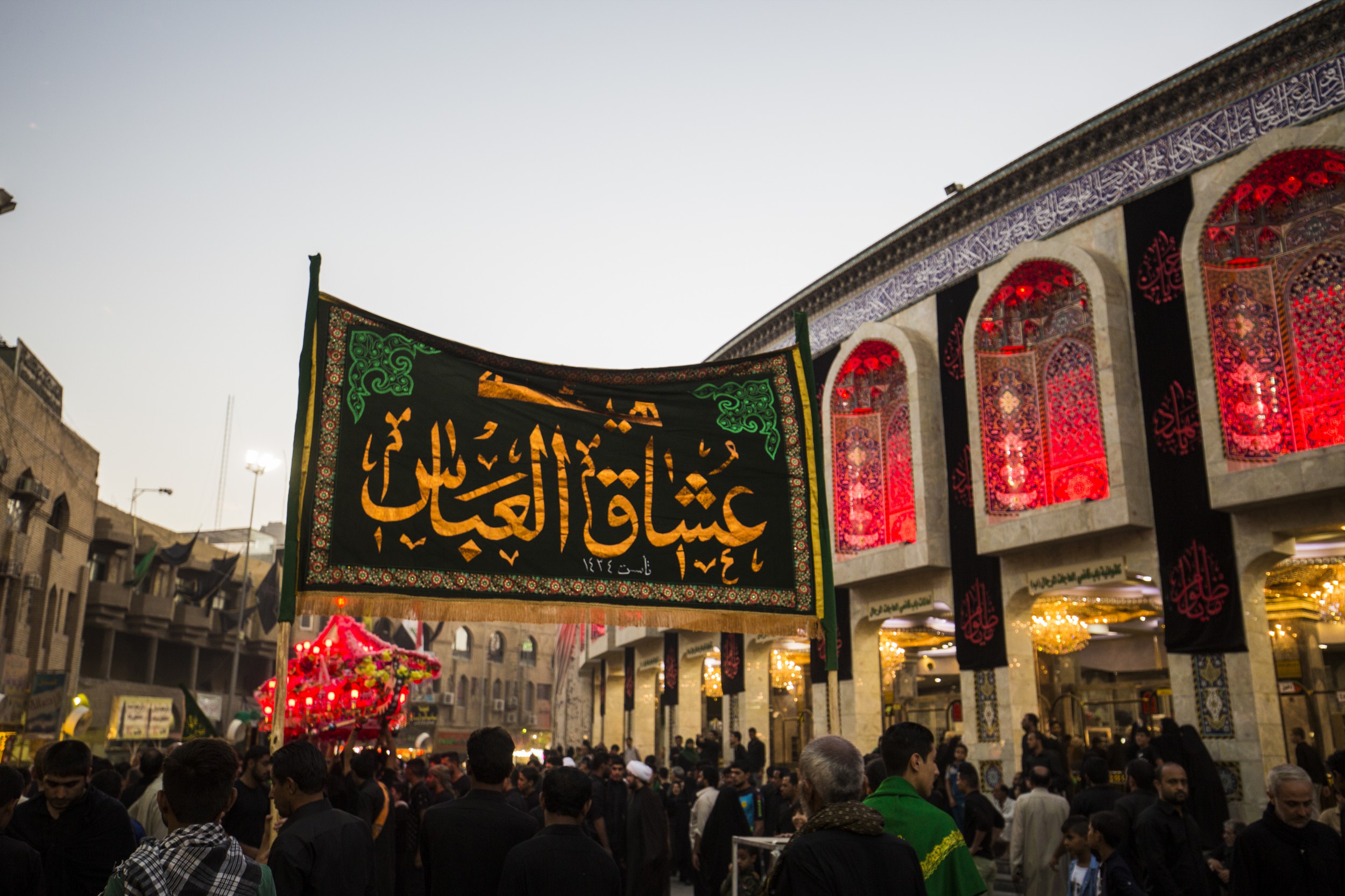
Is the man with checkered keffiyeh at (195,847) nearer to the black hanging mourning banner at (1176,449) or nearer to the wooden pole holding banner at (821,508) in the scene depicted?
the wooden pole holding banner at (821,508)

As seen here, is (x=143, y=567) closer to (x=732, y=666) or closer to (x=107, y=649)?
(x=107, y=649)

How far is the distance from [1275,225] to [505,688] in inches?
1671

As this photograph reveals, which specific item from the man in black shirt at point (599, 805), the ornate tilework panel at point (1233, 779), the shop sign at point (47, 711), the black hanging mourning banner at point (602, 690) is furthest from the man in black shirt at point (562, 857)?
the black hanging mourning banner at point (602, 690)

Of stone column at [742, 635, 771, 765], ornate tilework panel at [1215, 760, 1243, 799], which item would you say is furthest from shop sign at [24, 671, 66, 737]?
ornate tilework panel at [1215, 760, 1243, 799]

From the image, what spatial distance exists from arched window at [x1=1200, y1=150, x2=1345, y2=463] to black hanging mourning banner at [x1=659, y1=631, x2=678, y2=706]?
531 inches

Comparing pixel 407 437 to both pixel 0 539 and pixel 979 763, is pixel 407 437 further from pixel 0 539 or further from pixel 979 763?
pixel 0 539

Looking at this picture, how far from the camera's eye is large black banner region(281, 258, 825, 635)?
18.8 ft

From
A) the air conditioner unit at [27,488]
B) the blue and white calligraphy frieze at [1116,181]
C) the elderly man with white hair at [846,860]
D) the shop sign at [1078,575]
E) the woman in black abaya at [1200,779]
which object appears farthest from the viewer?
the air conditioner unit at [27,488]

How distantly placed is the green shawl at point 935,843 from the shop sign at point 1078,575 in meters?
9.32

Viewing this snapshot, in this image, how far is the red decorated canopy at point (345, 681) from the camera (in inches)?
523

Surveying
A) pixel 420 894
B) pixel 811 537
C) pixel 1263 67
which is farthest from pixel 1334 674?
pixel 420 894

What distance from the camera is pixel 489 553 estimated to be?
19.7 ft

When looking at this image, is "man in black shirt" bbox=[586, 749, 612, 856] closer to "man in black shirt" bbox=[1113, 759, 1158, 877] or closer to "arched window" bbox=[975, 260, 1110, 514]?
"man in black shirt" bbox=[1113, 759, 1158, 877]

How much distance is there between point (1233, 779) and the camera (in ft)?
32.7
